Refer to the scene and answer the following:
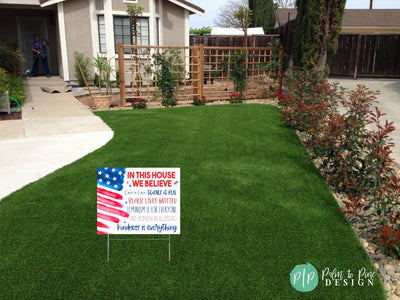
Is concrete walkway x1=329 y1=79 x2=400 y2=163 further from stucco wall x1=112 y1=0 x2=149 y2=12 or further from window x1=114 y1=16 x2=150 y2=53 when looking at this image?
stucco wall x1=112 y1=0 x2=149 y2=12

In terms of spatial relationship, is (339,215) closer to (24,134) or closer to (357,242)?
(357,242)

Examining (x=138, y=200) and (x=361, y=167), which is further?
(x=361, y=167)

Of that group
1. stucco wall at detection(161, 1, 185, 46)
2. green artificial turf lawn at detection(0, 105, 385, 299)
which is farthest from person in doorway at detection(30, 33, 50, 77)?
green artificial turf lawn at detection(0, 105, 385, 299)

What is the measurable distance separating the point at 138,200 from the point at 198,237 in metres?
0.80

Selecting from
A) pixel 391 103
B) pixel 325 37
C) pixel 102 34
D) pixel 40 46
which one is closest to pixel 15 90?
pixel 102 34

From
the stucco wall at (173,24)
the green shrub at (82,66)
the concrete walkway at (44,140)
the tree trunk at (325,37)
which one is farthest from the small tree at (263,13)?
the concrete walkway at (44,140)

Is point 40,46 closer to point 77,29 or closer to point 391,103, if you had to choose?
point 77,29

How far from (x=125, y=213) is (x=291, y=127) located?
5048 mm

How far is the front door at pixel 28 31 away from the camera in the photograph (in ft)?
48.8

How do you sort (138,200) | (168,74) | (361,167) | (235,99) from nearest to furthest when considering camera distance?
(138,200) → (361,167) → (168,74) → (235,99)

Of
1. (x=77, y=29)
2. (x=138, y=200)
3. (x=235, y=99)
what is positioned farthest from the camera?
(x=77, y=29)

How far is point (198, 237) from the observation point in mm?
3371

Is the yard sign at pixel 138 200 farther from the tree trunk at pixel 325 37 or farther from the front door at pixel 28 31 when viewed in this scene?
the front door at pixel 28 31

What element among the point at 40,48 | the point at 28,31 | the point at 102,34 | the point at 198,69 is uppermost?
the point at 28,31
